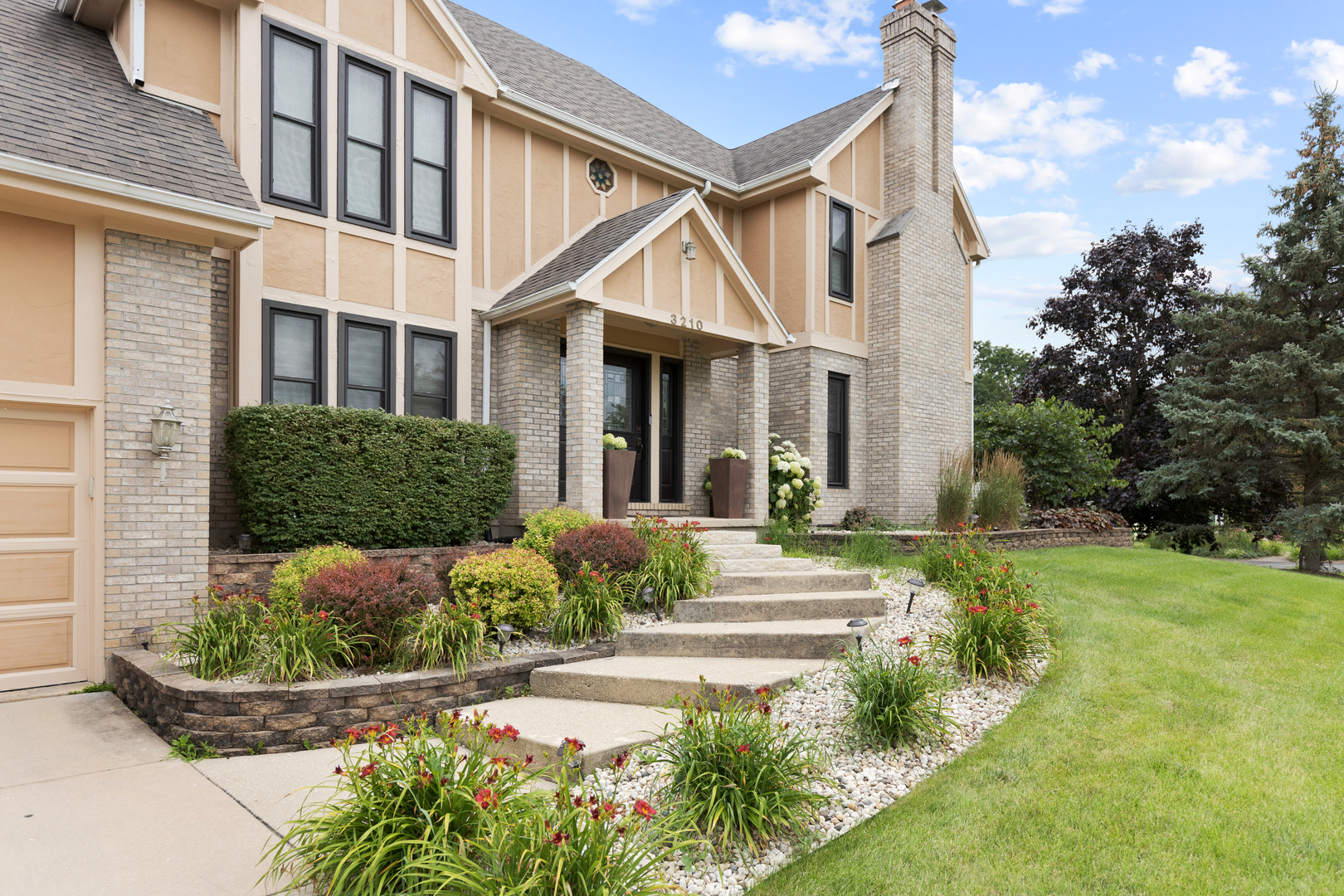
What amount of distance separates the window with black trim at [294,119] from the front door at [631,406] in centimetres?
441

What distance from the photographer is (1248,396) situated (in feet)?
55.9

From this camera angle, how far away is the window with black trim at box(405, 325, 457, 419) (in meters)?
8.84

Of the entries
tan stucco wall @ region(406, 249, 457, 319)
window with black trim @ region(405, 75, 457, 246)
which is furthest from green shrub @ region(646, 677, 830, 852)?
window with black trim @ region(405, 75, 457, 246)

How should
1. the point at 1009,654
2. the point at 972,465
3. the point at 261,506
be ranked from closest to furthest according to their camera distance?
the point at 1009,654
the point at 261,506
the point at 972,465

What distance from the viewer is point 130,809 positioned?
148 inches

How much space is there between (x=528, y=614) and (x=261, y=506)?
114 inches

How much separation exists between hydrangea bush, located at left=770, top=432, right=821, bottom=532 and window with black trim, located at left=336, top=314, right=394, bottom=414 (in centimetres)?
572

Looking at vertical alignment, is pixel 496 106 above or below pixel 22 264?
above

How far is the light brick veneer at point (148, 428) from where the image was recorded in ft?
19.4

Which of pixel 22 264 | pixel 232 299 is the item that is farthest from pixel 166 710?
pixel 232 299

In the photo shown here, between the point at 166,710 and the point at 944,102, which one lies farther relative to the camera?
the point at 944,102

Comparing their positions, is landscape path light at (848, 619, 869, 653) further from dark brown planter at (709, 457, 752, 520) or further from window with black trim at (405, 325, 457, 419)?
window with black trim at (405, 325, 457, 419)

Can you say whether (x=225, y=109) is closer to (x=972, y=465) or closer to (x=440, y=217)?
(x=440, y=217)

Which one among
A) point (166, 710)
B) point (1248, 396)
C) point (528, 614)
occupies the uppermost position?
point (1248, 396)
